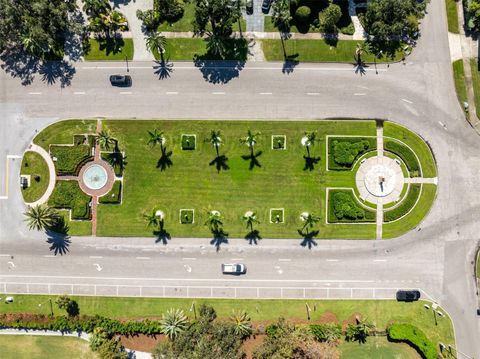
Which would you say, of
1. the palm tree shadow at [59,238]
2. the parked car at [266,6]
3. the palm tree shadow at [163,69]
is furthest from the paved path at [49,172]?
the parked car at [266,6]

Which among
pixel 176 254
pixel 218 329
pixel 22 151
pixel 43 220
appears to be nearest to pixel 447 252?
pixel 218 329

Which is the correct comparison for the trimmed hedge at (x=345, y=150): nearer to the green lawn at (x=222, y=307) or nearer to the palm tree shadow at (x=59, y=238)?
the green lawn at (x=222, y=307)

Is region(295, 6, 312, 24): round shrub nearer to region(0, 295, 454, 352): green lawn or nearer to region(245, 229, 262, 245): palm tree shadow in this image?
region(245, 229, 262, 245): palm tree shadow

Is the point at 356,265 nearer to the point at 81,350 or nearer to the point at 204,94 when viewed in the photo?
the point at 204,94

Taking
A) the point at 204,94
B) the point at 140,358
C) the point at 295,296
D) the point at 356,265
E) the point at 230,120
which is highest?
the point at 204,94

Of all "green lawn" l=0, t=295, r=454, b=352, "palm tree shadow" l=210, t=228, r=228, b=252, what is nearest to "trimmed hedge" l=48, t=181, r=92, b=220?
"green lawn" l=0, t=295, r=454, b=352

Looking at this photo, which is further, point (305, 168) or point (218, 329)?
point (305, 168)
